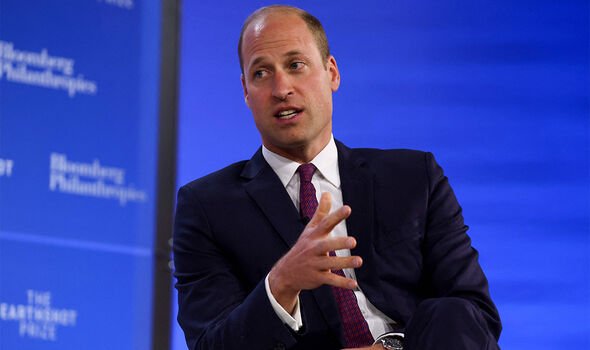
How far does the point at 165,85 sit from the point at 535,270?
1445mm

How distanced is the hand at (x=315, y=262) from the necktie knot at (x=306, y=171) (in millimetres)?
319

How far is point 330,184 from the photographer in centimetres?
226

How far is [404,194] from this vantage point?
2227 mm

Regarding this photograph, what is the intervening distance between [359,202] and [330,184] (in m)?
0.10

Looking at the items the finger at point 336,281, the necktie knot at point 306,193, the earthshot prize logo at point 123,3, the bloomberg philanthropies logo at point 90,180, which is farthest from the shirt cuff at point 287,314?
the earthshot prize logo at point 123,3

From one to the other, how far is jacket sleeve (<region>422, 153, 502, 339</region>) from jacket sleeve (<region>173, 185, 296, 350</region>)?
37 cm

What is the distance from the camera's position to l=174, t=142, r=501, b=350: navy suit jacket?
6.83 ft

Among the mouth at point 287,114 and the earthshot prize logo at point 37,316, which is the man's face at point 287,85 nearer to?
the mouth at point 287,114

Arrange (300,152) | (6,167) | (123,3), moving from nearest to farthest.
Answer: (300,152)
(6,167)
(123,3)

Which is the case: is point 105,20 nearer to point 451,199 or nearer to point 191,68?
point 191,68

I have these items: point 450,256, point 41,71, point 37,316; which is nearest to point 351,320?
point 450,256

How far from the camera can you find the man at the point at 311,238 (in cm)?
193

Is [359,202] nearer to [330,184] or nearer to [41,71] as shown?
[330,184]

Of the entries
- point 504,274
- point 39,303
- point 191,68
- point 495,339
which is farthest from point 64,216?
point 504,274
